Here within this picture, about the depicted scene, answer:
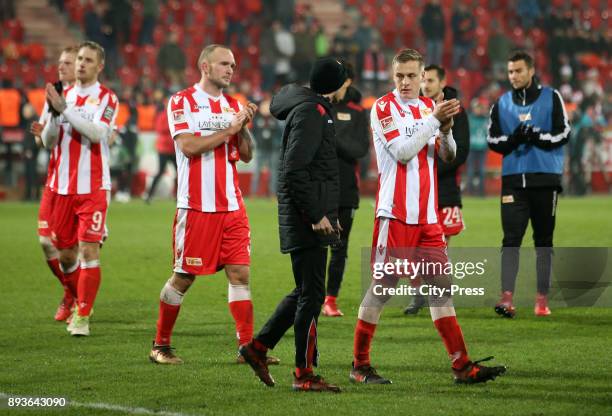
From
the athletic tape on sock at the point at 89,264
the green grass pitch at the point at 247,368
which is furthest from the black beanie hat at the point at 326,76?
the athletic tape on sock at the point at 89,264

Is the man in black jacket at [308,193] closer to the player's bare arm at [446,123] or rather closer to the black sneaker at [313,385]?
the black sneaker at [313,385]

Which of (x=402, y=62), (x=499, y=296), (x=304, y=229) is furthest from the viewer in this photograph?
(x=499, y=296)

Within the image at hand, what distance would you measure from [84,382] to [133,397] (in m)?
0.55

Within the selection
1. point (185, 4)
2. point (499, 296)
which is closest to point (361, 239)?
point (499, 296)

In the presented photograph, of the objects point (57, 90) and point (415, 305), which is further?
point (415, 305)

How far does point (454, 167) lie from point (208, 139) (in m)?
3.02

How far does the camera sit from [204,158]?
285 inches

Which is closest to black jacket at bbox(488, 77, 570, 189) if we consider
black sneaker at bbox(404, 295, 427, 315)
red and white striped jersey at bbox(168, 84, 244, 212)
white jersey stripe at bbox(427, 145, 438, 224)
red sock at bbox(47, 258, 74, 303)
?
black sneaker at bbox(404, 295, 427, 315)

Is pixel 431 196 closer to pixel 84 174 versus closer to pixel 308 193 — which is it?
pixel 308 193

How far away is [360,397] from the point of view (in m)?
6.12

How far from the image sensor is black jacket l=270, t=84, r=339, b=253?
6102 mm

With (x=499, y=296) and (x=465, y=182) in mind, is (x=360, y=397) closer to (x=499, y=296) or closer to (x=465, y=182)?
(x=499, y=296)

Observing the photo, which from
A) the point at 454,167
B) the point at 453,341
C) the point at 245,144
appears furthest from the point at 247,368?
the point at 454,167

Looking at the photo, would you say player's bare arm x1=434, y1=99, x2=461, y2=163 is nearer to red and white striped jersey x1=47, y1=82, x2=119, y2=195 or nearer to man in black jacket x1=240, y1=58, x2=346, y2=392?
man in black jacket x1=240, y1=58, x2=346, y2=392
